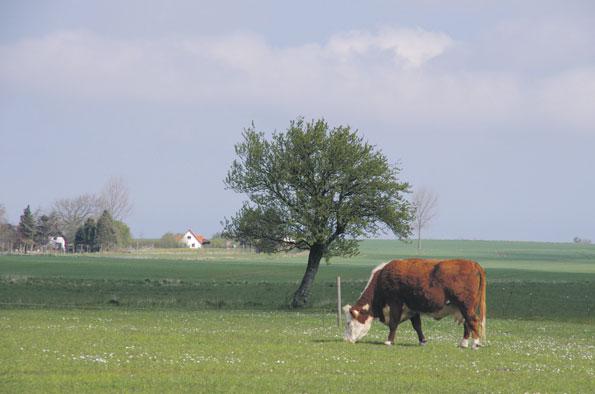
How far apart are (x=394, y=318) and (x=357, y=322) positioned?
113cm

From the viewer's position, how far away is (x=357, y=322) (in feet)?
93.1

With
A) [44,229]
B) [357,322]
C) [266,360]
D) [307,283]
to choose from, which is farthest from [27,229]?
[266,360]

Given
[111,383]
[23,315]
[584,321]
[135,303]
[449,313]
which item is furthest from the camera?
[135,303]

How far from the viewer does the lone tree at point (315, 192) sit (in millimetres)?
54250

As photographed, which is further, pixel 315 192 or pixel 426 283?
pixel 315 192

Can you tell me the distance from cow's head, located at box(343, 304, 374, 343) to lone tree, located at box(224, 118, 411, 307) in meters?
25.1

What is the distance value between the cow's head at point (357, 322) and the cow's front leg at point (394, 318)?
0.68 m

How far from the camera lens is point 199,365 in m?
21.6

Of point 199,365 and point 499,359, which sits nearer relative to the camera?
point 199,365

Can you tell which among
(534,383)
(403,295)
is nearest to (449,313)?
(403,295)

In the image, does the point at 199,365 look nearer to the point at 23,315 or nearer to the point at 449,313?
the point at 449,313

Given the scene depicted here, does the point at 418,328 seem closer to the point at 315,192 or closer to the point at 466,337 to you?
the point at 466,337

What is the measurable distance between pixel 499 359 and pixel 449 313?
3.12m

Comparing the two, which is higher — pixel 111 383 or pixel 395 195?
pixel 395 195
